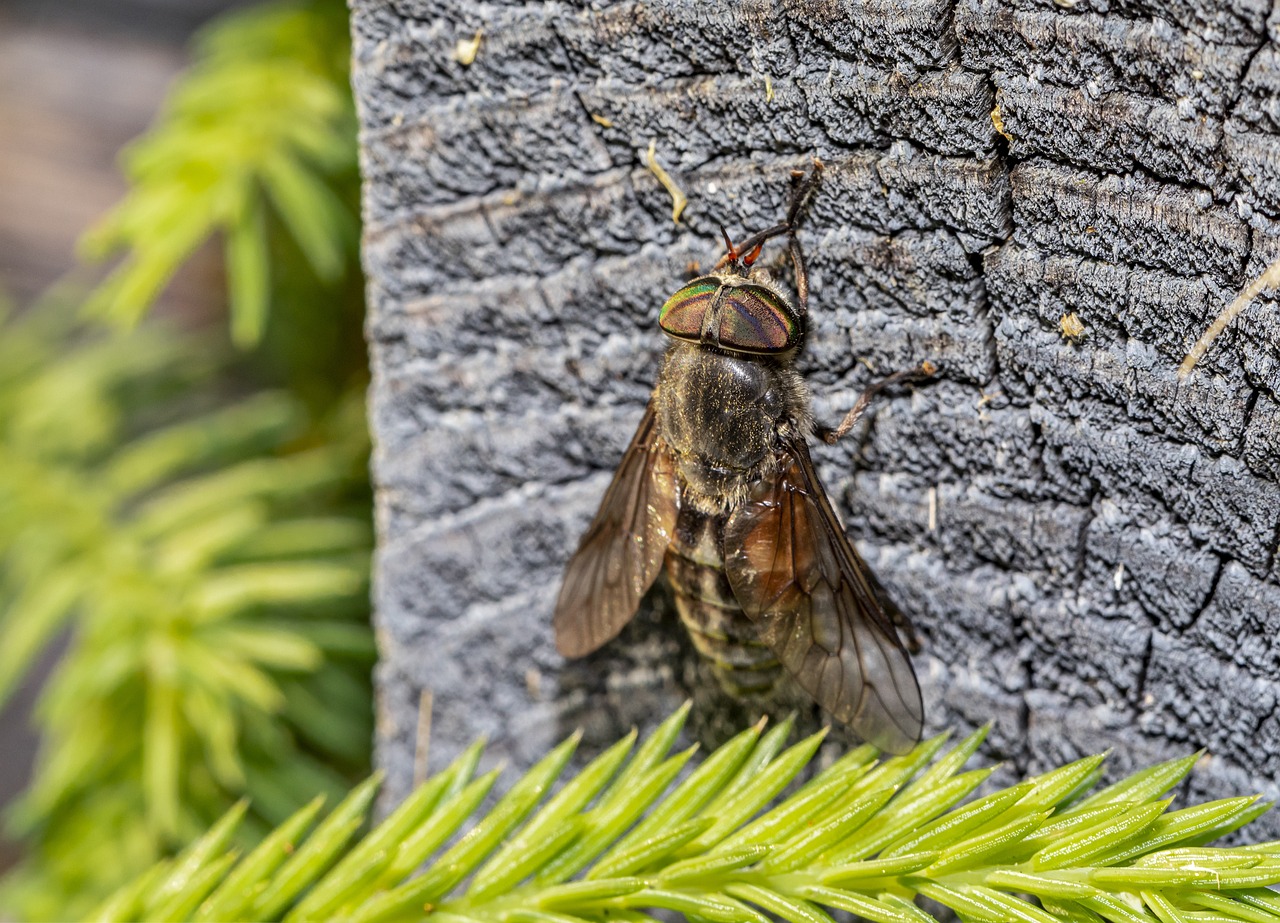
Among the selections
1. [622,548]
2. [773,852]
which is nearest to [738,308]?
[622,548]

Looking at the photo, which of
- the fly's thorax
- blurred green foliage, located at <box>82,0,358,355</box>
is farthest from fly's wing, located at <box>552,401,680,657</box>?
blurred green foliage, located at <box>82,0,358,355</box>

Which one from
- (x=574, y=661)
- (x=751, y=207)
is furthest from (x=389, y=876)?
(x=751, y=207)

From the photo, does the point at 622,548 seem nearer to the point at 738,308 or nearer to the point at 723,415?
the point at 723,415

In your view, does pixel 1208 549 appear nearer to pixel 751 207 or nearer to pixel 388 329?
pixel 751 207

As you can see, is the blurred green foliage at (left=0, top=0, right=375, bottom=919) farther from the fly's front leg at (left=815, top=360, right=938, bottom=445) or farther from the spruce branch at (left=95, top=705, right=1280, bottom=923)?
the fly's front leg at (left=815, top=360, right=938, bottom=445)

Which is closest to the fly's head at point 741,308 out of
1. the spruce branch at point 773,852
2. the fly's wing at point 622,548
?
the fly's wing at point 622,548

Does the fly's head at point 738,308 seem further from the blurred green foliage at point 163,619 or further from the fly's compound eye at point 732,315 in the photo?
the blurred green foliage at point 163,619
